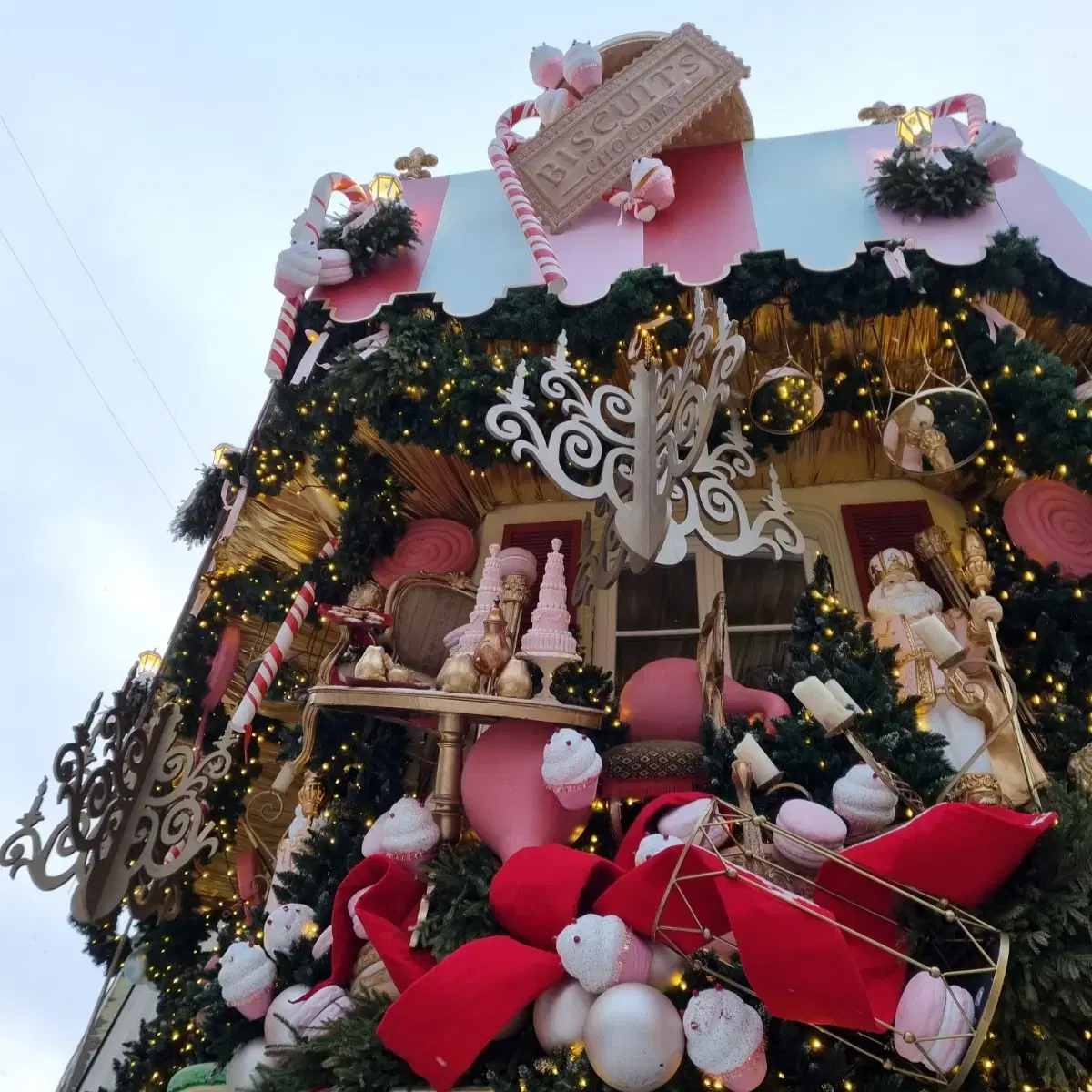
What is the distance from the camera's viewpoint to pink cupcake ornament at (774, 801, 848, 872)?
252cm

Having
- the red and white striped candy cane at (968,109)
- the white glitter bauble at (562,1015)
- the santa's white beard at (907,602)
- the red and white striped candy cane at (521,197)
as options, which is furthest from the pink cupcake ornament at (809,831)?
the red and white striped candy cane at (968,109)

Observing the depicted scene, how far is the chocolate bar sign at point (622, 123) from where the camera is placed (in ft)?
16.7

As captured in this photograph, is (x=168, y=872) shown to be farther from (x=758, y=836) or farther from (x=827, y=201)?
(x=827, y=201)

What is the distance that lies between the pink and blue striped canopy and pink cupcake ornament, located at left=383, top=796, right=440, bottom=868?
2627 mm

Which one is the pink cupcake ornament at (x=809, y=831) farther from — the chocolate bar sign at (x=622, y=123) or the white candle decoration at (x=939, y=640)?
the chocolate bar sign at (x=622, y=123)

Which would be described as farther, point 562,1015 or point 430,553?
point 430,553

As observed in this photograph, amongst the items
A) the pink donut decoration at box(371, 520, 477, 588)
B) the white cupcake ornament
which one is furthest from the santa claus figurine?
the pink donut decoration at box(371, 520, 477, 588)

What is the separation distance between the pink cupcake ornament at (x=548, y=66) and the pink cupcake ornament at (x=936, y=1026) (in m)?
5.48

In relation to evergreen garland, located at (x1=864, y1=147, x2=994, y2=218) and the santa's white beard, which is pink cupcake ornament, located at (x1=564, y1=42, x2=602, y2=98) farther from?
the santa's white beard

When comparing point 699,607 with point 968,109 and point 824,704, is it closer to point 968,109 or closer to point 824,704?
point 824,704

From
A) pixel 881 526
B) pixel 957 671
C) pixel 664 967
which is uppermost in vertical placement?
pixel 881 526

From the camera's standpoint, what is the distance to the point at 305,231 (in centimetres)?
491

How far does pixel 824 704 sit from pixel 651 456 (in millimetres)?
1176

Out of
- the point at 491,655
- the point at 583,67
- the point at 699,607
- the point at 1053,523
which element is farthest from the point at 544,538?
the point at 583,67
